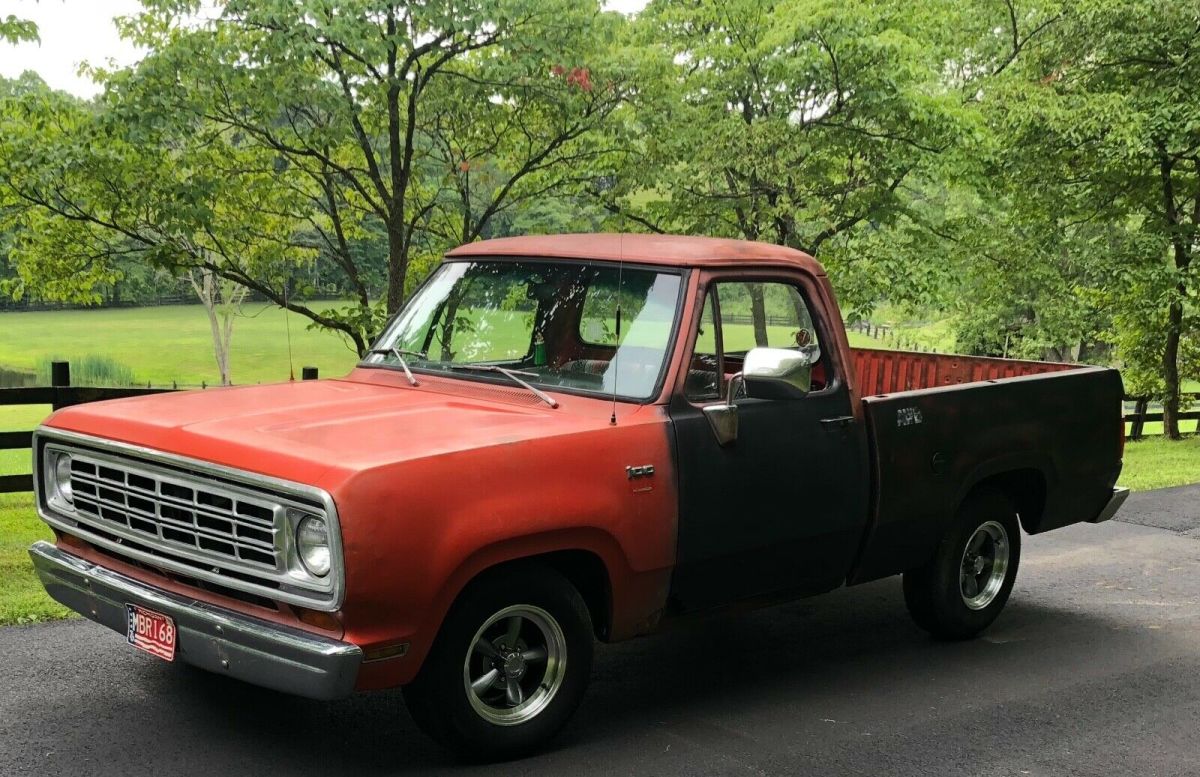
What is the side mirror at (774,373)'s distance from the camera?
5.13 meters

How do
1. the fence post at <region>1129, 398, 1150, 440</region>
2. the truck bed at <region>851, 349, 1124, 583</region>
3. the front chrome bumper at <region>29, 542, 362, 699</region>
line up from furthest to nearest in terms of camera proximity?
the fence post at <region>1129, 398, 1150, 440</region>, the truck bed at <region>851, 349, 1124, 583</region>, the front chrome bumper at <region>29, 542, 362, 699</region>

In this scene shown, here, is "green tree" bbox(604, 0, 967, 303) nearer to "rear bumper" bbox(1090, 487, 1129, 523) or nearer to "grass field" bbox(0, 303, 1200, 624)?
"rear bumper" bbox(1090, 487, 1129, 523)

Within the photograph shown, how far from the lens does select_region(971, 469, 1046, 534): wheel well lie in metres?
6.91

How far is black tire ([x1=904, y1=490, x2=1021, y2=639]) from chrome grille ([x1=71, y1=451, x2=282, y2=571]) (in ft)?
12.2

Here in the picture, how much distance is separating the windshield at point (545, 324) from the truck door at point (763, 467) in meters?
0.20

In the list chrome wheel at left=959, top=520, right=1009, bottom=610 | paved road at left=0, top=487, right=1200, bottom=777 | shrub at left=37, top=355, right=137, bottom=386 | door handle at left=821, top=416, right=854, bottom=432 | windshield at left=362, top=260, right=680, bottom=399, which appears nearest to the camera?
paved road at left=0, top=487, right=1200, bottom=777

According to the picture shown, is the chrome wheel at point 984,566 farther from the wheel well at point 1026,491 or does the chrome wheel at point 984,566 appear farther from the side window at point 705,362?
the side window at point 705,362

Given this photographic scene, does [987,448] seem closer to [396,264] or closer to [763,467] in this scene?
[763,467]

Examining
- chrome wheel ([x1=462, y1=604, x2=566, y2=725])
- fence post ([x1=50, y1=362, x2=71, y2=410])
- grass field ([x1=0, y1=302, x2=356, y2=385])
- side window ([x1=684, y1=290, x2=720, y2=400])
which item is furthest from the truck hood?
grass field ([x1=0, y1=302, x2=356, y2=385])

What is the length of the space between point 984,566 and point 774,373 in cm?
253

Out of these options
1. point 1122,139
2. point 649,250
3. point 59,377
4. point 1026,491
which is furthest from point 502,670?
point 1122,139

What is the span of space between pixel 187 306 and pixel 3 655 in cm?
6047

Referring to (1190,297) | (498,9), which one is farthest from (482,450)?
(1190,297)

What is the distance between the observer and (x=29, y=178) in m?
13.4
